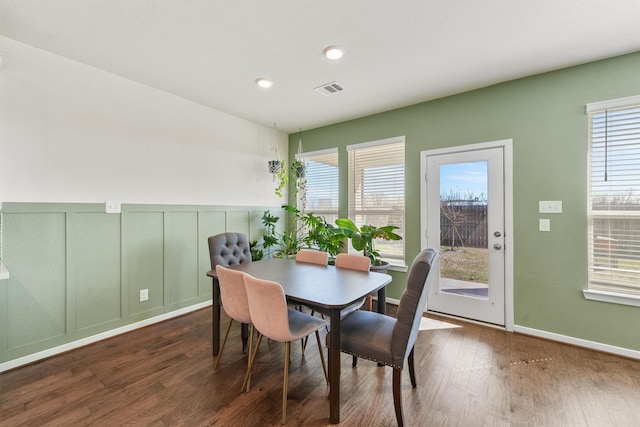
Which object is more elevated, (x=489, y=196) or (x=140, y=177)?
(x=140, y=177)

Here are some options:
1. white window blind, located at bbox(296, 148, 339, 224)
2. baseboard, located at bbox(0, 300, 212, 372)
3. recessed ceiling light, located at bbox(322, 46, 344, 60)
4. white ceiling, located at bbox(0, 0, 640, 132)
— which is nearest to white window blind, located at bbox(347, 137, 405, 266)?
white window blind, located at bbox(296, 148, 339, 224)

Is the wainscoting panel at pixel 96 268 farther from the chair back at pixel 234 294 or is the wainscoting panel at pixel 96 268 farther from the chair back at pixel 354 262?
the chair back at pixel 354 262

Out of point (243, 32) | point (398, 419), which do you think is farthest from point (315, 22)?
point (398, 419)

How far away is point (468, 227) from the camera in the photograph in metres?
3.16

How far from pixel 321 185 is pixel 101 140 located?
292 centimetres

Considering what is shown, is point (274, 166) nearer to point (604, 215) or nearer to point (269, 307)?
point (269, 307)

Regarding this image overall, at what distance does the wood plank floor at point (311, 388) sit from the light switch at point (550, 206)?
1.30m

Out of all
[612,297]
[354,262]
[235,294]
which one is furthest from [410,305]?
[612,297]

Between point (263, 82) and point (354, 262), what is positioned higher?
point (263, 82)

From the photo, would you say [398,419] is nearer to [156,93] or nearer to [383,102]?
[383,102]

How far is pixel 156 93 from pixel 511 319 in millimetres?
4651

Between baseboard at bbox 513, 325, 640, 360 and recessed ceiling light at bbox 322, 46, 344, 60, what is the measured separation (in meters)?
3.24

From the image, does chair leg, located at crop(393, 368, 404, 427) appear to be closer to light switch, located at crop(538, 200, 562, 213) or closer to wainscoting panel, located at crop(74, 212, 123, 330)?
light switch, located at crop(538, 200, 562, 213)

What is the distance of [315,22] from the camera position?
79.3 inches
